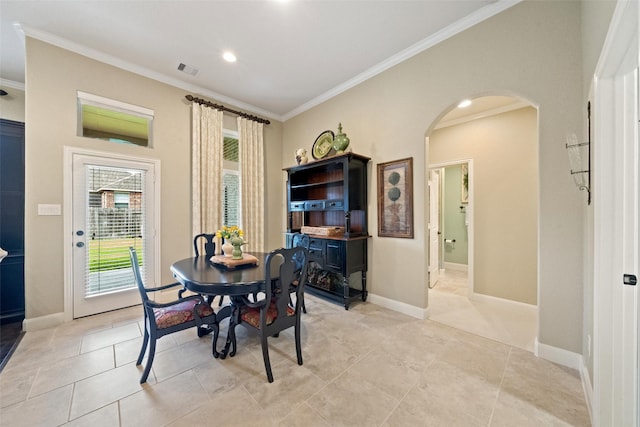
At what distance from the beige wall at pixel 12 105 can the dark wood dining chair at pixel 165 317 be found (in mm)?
3501

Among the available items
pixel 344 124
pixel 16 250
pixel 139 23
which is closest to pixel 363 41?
pixel 344 124

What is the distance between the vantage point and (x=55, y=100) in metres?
2.72

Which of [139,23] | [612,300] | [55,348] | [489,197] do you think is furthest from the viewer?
[489,197]

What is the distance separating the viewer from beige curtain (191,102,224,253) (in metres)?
3.62

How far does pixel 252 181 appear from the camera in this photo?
169 inches

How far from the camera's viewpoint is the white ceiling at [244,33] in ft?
7.48

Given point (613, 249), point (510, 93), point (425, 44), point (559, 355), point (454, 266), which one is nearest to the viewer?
point (613, 249)

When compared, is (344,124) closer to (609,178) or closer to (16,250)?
(609,178)

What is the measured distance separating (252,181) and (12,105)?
3.39m

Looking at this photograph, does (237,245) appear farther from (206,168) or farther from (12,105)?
(12,105)

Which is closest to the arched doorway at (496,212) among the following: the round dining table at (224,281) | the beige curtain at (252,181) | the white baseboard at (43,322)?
the round dining table at (224,281)

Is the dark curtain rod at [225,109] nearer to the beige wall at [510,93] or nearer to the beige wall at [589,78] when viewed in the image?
the beige wall at [510,93]

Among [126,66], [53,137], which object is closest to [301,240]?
[53,137]

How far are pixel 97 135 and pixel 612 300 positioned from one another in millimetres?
5044
